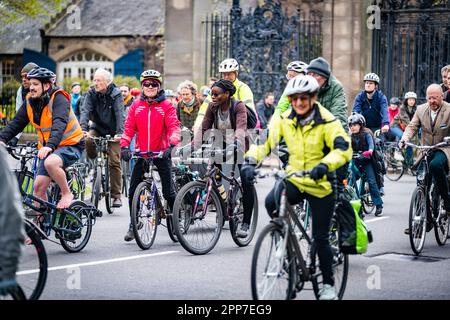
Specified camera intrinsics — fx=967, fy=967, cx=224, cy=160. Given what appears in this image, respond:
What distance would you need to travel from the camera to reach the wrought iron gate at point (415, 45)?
23578mm

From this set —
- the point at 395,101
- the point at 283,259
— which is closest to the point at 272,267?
the point at 283,259

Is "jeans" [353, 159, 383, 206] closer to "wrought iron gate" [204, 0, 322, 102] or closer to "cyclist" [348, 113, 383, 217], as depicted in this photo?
"cyclist" [348, 113, 383, 217]

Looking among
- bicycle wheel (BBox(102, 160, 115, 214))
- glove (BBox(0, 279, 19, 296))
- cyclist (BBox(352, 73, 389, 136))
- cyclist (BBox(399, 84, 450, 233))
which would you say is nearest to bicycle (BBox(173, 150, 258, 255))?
cyclist (BBox(399, 84, 450, 233))

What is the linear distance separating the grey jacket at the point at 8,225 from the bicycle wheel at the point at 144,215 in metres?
5.27

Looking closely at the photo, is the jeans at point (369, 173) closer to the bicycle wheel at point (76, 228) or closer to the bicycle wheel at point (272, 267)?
the bicycle wheel at point (76, 228)

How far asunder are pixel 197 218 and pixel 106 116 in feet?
13.6

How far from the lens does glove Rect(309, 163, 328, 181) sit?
6.90m

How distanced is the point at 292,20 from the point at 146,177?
15.2 m

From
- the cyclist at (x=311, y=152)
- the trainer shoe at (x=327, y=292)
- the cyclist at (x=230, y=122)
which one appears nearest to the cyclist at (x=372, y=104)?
the cyclist at (x=230, y=122)

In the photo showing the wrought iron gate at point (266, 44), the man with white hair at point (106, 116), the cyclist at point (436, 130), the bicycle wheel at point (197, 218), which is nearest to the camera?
the bicycle wheel at point (197, 218)

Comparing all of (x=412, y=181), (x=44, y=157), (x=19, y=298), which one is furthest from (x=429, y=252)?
(x=412, y=181)

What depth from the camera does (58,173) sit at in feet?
32.6

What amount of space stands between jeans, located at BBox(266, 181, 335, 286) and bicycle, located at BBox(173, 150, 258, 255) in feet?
9.11

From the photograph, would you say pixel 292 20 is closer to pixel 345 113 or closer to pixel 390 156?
pixel 390 156
